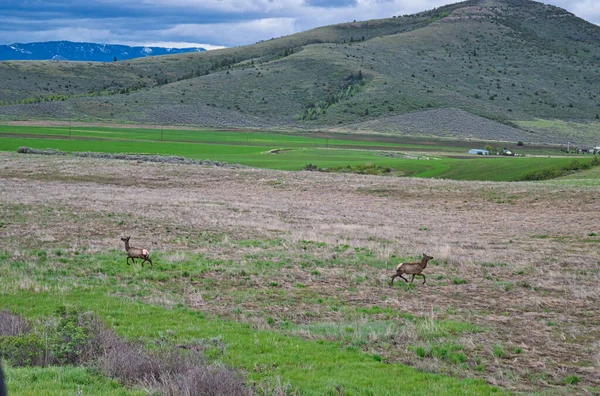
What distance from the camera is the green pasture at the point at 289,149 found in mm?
68250

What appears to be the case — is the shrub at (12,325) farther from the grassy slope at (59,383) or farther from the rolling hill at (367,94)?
the rolling hill at (367,94)

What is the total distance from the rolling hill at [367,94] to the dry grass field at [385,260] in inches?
4078

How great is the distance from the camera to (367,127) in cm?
14412

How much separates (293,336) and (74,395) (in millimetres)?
4886

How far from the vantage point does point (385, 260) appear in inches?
826

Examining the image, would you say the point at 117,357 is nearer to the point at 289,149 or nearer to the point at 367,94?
the point at 289,149

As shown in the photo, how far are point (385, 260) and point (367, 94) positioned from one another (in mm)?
141982

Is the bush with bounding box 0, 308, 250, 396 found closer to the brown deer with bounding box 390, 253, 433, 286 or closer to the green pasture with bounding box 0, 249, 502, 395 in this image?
the green pasture with bounding box 0, 249, 502, 395

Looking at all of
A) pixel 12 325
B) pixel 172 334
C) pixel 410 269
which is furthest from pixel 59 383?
pixel 410 269

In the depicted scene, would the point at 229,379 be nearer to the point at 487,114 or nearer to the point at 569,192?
the point at 569,192

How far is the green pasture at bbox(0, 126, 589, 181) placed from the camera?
224ft

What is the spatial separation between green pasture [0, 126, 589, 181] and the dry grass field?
21.8 metres

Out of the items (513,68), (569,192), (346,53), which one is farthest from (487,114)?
(569,192)

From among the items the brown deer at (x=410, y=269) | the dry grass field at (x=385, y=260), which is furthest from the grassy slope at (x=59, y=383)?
the brown deer at (x=410, y=269)
